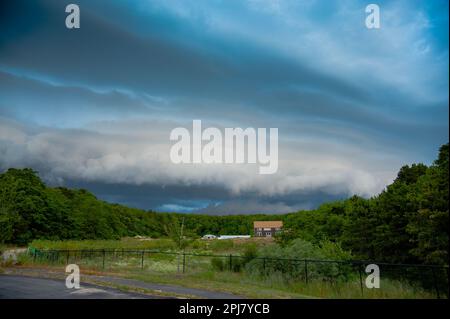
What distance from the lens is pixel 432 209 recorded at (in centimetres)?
2370

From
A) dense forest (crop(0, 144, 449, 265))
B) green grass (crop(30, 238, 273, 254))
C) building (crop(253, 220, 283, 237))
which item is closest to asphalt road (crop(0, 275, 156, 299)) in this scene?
dense forest (crop(0, 144, 449, 265))

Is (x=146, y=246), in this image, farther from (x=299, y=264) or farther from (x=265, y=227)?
(x=265, y=227)

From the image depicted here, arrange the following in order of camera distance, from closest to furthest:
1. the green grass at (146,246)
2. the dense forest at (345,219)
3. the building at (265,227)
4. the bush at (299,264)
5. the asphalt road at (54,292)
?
the asphalt road at (54,292), the bush at (299,264), the dense forest at (345,219), the green grass at (146,246), the building at (265,227)

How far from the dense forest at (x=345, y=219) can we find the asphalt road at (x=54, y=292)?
13.4m

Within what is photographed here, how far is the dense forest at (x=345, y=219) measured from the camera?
78.3 ft

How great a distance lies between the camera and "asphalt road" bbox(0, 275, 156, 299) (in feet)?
52.1

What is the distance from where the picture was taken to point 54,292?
A: 674 inches

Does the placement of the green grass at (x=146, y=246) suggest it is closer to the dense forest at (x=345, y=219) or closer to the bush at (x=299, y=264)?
the dense forest at (x=345, y=219)

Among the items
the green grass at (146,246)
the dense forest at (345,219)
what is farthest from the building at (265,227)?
the green grass at (146,246)

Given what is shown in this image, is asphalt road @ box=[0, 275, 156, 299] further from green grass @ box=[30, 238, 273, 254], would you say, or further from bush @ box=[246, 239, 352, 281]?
green grass @ box=[30, 238, 273, 254]
